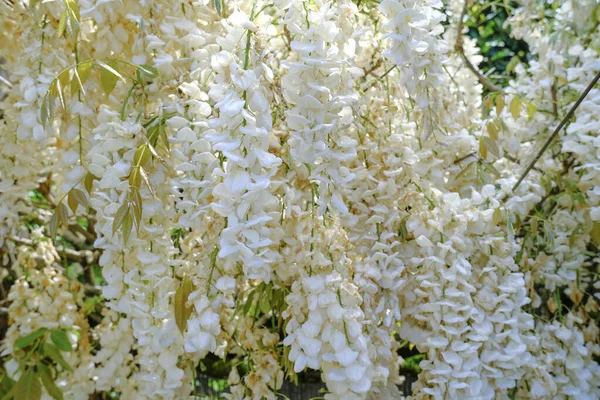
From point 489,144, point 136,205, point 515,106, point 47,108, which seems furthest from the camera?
point 515,106

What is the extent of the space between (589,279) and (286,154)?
112 centimetres

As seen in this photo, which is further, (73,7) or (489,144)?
(489,144)

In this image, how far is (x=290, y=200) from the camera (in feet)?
4.20

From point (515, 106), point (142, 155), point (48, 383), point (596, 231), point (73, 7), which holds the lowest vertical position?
point (48, 383)

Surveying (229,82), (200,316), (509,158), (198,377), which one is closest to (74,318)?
(198,377)

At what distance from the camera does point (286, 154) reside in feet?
4.28

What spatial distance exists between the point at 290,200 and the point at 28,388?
3.17ft

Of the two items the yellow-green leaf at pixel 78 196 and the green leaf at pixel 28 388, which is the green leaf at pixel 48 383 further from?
the yellow-green leaf at pixel 78 196

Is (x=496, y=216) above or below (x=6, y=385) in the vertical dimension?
above

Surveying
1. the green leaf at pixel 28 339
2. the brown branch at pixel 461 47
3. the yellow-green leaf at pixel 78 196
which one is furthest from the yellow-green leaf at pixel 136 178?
the brown branch at pixel 461 47

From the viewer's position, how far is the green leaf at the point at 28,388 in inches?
70.0

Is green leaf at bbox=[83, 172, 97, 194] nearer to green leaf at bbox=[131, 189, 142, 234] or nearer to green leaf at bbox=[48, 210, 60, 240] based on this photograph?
green leaf at bbox=[48, 210, 60, 240]

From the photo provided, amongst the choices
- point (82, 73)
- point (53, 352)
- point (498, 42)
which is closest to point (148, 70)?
point (82, 73)

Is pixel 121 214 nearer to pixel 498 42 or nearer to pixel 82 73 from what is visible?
pixel 82 73
